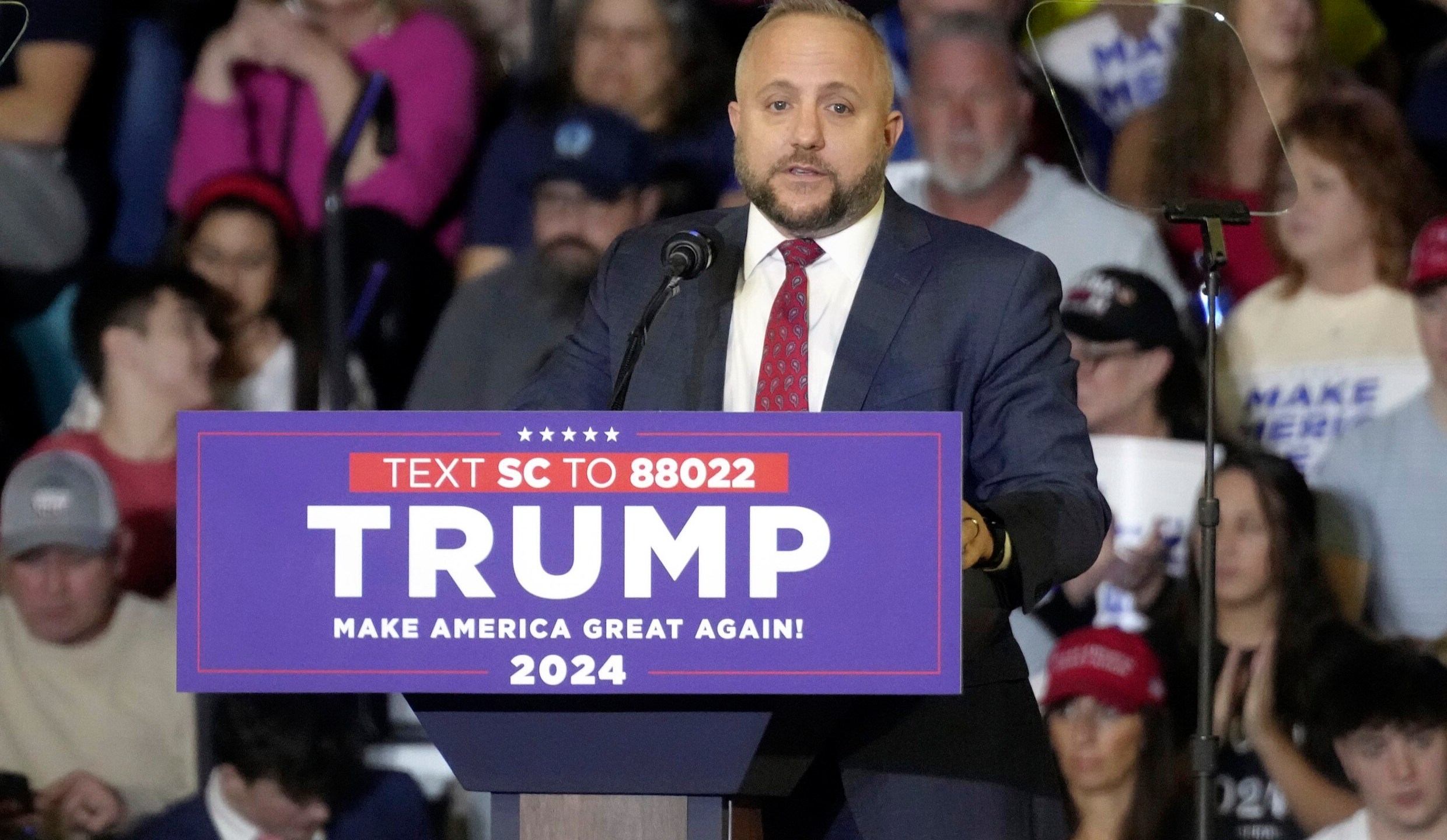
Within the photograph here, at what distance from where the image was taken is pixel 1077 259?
372 cm

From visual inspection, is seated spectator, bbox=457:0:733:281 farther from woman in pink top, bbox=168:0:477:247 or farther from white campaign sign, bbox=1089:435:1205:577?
white campaign sign, bbox=1089:435:1205:577

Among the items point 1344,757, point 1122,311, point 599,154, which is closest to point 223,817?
point 599,154

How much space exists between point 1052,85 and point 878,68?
1.95m

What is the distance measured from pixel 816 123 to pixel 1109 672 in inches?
81.0

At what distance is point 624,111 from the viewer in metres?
3.88

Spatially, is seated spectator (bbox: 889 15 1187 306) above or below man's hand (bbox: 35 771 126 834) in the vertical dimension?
Answer: above

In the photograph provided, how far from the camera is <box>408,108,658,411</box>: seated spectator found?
381 centimetres

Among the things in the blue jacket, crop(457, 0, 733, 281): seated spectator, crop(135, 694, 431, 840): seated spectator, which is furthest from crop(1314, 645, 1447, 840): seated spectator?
the blue jacket

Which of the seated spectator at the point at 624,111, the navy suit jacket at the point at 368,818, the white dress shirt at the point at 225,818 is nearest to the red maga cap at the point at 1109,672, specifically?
the seated spectator at the point at 624,111

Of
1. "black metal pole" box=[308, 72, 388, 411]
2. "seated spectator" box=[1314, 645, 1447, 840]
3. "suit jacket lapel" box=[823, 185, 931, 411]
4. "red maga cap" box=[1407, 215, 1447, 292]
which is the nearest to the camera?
"suit jacket lapel" box=[823, 185, 931, 411]

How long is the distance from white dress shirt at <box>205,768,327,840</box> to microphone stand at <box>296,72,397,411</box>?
84cm

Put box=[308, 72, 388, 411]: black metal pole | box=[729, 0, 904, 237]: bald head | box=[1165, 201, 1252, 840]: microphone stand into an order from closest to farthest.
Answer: box=[729, 0, 904, 237]: bald head → box=[1165, 201, 1252, 840]: microphone stand → box=[308, 72, 388, 411]: black metal pole

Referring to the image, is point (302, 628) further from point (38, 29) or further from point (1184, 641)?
point (38, 29)

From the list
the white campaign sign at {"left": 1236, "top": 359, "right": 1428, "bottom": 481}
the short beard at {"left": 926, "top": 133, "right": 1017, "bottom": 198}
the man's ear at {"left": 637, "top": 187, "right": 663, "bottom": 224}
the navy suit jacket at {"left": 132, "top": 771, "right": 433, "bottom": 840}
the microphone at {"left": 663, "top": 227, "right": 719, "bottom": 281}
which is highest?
the short beard at {"left": 926, "top": 133, "right": 1017, "bottom": 198}
